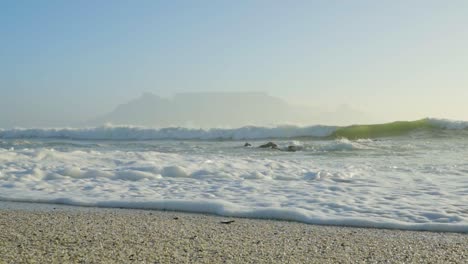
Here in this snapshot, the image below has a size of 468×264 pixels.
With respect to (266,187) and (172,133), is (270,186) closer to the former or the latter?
(266,187)

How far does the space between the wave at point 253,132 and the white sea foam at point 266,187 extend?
35.6 feet

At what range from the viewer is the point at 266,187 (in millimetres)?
6645

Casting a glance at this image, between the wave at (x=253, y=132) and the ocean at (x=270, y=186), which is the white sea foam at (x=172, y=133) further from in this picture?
the ocean at (x=270, y=186)

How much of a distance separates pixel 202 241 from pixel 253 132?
2130cm

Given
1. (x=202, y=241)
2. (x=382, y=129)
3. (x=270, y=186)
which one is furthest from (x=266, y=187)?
(x=382, y=129)

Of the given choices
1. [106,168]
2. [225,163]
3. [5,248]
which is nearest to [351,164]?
[225,163]

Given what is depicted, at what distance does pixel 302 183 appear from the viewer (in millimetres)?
6922

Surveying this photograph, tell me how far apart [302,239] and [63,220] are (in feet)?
7.70

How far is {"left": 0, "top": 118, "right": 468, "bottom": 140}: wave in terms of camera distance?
20547mm

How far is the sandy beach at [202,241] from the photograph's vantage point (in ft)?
11.1

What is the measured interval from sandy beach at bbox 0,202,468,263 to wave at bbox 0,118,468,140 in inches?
651

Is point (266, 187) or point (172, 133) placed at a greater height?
point (172, 133)

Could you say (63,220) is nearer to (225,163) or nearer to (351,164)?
(225,163)

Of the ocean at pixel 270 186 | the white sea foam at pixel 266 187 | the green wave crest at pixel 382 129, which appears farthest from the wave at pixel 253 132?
the white sea foam at pixel 266 187
